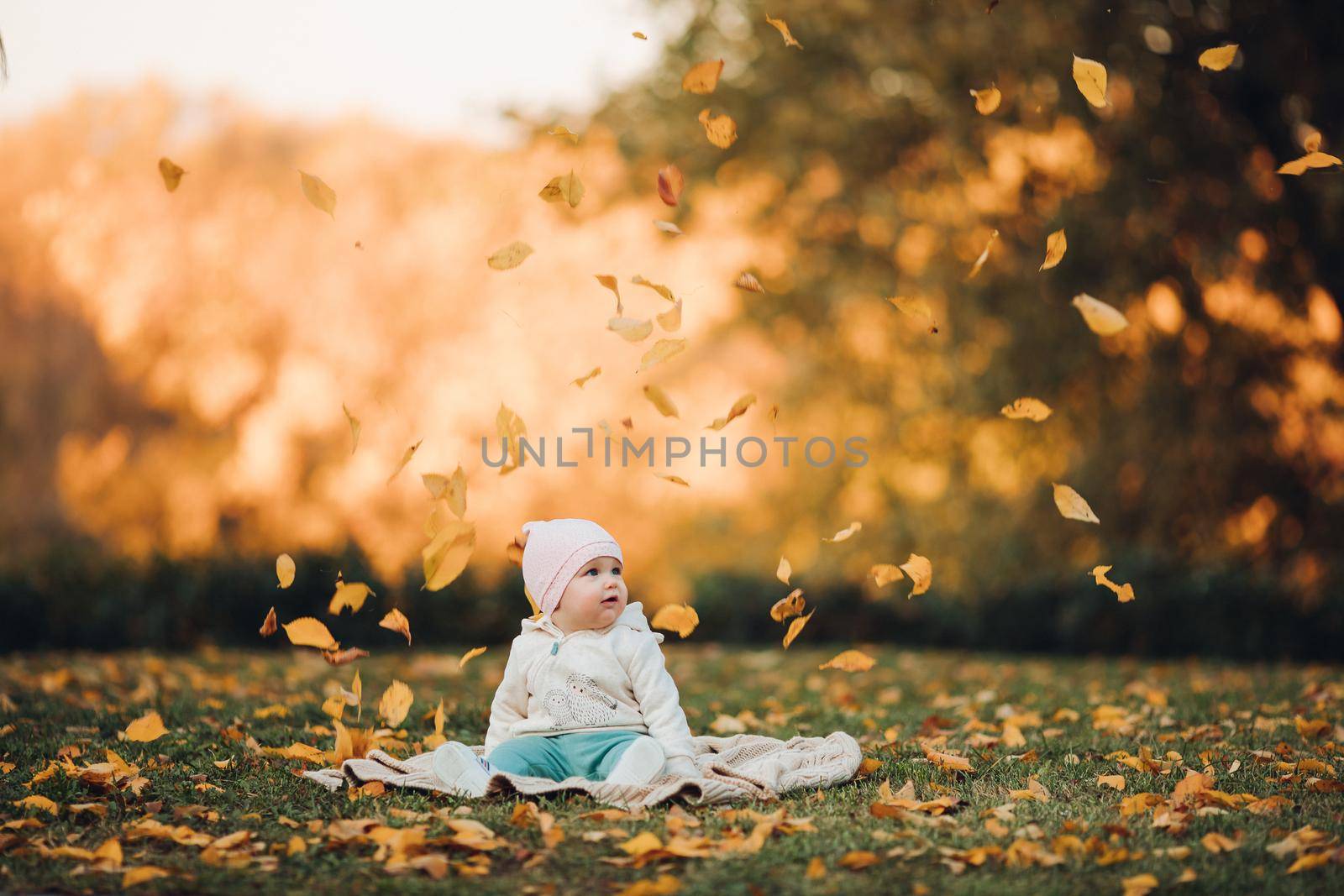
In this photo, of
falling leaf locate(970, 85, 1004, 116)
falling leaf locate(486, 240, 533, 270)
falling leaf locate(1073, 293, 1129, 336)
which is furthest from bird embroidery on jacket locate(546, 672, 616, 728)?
falling leaf locate(970, 85, 1004, 116)

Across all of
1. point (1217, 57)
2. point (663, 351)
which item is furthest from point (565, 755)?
point (1217, 57)

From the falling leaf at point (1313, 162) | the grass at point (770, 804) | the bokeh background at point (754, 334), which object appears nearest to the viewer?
the grass at point (770, 804)

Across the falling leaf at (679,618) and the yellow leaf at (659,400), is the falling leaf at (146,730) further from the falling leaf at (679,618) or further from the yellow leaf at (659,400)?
the yellow leaf at (659,400)

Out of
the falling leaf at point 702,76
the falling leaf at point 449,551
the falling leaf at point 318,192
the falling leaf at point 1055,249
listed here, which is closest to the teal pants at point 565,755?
the falling leaf at point 449,551

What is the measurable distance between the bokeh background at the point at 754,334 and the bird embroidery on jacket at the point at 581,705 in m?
2.09

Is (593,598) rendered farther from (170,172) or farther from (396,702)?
(170,172)

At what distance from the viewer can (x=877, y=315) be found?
11664 millimetres

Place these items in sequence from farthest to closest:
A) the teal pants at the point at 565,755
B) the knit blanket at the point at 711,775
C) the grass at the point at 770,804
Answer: the teal pants at the point at 565,755, the knit blanket at the point at 711,775, the grass at the point at 770,804

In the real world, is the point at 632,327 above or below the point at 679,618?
above

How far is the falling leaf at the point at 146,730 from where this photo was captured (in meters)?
3.82

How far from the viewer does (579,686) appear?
135 inches

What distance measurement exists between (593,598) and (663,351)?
801mm

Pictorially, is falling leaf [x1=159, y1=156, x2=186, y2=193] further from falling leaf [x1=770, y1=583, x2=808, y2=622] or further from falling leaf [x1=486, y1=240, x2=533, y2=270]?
falling leaf [x1=770, y1=583, x2=808, y2=622]

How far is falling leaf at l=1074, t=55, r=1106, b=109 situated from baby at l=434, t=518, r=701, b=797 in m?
2.07
